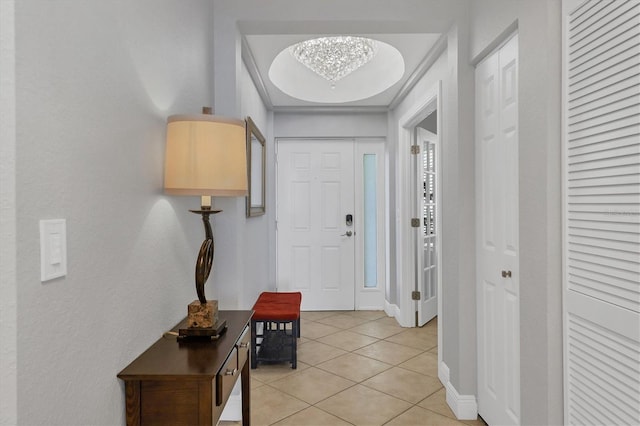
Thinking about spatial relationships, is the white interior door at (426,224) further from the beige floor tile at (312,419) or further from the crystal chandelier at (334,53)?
the beige floor tile at (312,419)

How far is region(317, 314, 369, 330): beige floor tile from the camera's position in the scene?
14.1ft

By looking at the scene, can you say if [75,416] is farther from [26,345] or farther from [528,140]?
[528,140]

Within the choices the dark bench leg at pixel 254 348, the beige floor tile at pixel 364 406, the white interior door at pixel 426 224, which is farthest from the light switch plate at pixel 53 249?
the white interior door at pixel 426 224

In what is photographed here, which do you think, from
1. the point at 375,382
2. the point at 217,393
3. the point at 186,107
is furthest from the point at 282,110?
the point at 217,393

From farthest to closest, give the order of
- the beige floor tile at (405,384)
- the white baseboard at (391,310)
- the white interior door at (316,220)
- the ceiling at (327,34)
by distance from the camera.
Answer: the white interior door at (316,220) → the white baseboard at (391,310) → the ceiling at (327,34) → the beige floor tile at (405,384)

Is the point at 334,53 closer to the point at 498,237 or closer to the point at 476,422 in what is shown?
the point at 498,237

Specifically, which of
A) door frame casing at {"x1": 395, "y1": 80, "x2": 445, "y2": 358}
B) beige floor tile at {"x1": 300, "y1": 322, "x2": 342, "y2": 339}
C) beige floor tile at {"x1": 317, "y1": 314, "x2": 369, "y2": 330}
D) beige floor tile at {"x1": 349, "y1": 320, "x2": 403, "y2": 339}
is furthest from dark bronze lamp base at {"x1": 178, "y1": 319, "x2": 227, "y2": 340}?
door frame casing at {"x1": 395, "y1": 80, "x2": 445, "y2": 358}

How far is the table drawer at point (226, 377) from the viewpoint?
1.31 meters

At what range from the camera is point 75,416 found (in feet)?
3.31

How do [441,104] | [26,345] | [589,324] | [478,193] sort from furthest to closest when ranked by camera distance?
[441,104], [478,193], [589,324], [26,345]

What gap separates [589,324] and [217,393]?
4.23ft

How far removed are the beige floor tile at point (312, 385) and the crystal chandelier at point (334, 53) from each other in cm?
257

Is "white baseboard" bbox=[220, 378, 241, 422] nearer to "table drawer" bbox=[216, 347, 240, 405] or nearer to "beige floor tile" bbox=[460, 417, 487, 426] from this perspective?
"table drawer" bbox=[216, 347, 240, 405]

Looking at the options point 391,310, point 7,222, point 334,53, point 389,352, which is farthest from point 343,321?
point 7,222
